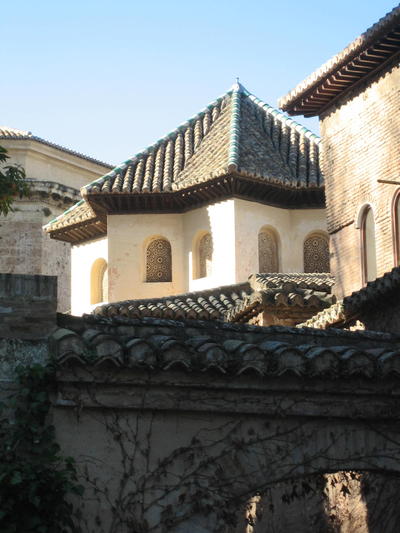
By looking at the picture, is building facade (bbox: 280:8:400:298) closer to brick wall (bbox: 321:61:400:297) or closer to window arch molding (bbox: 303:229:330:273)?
brick wall (bbox: 321:61:400:297)

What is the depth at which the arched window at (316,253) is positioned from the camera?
25391 millimetres

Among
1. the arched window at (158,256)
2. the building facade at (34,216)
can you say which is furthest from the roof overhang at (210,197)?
the building facade at (34,216)

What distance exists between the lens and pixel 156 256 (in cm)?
2583

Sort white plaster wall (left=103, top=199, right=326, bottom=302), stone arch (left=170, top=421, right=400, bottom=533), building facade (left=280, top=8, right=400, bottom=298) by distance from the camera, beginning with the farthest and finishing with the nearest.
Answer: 1. white plaster wall (left=103, top=199, right=326, bottom=302)
2. building facade (left=280, top=8, right=400, bottom=298)
3. stone arch (left=170, top=421, right=400, bottom=533)

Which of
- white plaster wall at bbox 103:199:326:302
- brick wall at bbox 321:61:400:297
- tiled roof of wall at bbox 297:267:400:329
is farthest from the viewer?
white plaster wall at bbox 103:199:326:302

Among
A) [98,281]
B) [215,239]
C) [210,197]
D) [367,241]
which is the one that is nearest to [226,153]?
[210,197]

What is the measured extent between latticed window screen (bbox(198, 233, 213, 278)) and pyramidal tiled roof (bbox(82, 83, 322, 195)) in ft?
4.70

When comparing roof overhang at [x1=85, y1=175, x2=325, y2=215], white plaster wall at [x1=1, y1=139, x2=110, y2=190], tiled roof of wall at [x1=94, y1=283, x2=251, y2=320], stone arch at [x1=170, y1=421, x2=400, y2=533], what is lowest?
stone arch at [x1=170, y1=421, x2=400, y2=533]

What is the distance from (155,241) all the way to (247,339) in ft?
54.8

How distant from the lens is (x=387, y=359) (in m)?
9.19

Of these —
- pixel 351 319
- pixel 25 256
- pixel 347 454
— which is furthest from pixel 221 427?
pixel 25 256

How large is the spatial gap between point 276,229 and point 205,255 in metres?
1.81

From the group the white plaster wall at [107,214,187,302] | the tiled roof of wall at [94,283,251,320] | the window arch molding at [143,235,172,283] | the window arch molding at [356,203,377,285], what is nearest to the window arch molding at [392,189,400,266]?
the window arch molding at [356,203,377,285]

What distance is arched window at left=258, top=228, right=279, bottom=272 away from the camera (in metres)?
25.0
